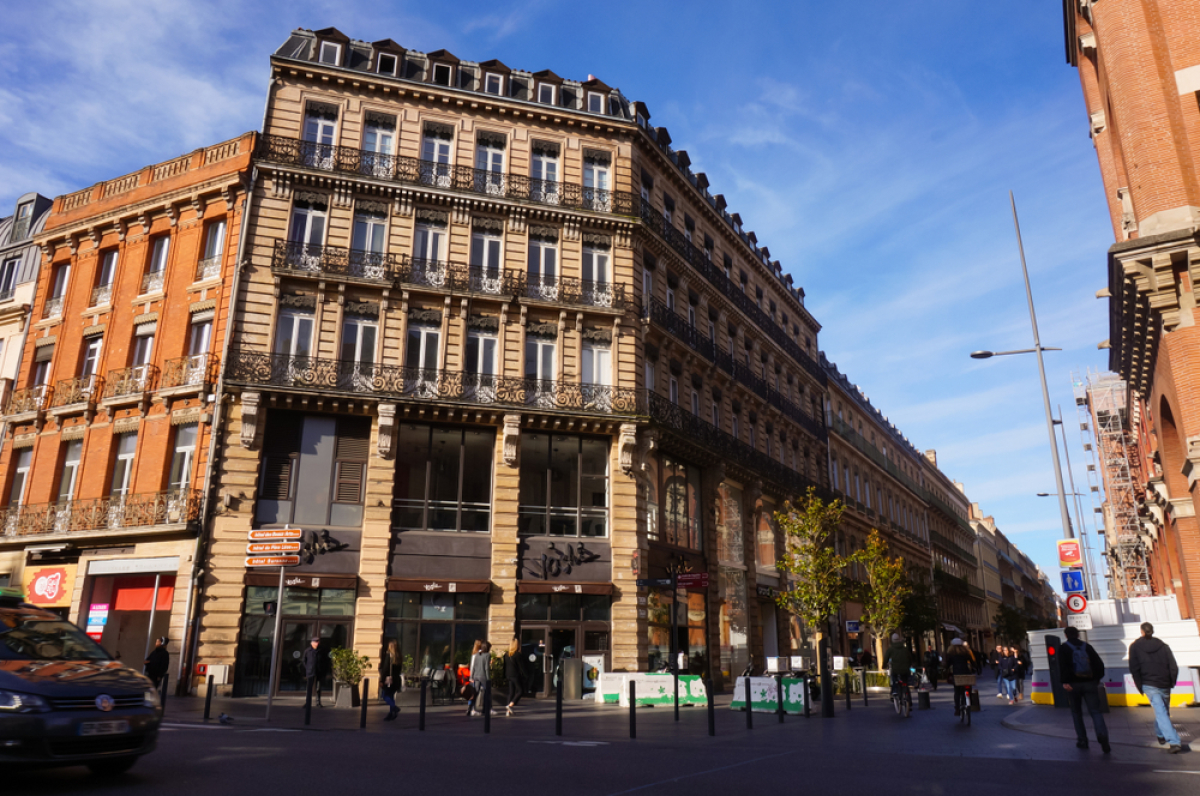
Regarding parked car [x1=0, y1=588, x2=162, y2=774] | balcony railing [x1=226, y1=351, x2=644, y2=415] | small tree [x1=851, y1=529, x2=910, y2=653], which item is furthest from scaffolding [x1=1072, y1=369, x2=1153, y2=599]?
parked car [x1=0, y1=588, x2=162, y2=774]

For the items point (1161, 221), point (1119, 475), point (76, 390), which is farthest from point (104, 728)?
point (1119, 475)

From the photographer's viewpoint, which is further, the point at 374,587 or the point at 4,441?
the point at 4,441

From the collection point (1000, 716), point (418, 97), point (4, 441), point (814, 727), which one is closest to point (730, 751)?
point (814, 727)

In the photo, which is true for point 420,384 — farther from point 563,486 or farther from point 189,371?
point 189,371

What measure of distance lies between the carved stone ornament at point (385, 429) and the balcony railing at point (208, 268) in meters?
7.11

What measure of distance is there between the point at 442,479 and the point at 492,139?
11665mm

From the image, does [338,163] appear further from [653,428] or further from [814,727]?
[814,727]

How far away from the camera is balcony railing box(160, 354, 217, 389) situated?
78.7 ft

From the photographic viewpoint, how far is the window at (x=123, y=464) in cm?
2491

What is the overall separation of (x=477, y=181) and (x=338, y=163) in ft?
14.2

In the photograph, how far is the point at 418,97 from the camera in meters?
27.2

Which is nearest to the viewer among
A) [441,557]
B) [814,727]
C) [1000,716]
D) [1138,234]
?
[814,727]

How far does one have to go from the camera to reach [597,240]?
2791 cm

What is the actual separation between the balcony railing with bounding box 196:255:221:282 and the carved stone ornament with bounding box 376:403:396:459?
711cm
